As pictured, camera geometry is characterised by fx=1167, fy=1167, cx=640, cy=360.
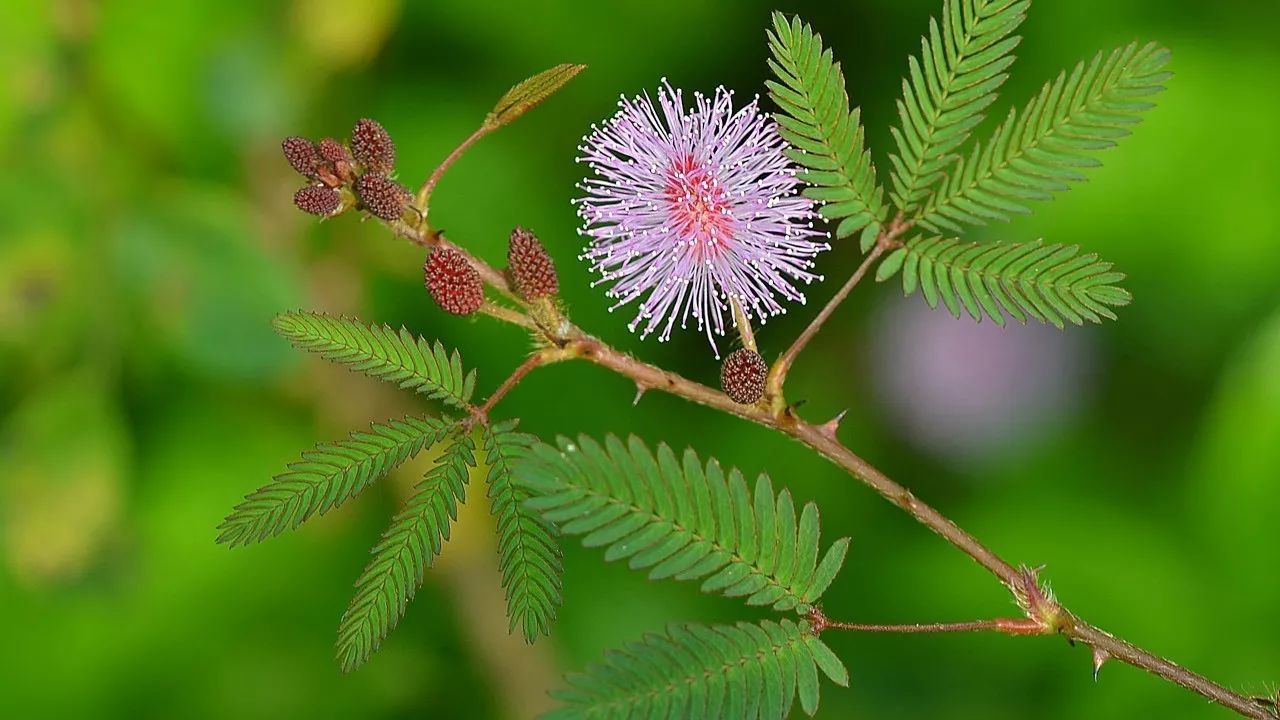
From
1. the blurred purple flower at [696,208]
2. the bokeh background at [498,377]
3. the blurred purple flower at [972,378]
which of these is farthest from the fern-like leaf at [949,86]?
the blurred purple flower at [972,378]

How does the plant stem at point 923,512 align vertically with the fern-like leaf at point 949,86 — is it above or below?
below

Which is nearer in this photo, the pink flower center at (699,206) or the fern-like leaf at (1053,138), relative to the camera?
the fern-like leaf at (1053,138)

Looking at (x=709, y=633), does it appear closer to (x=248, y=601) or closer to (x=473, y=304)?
(x=473, y=304)

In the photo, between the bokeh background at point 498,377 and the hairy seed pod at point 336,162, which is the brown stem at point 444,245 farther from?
the bokeh background at point 498,377

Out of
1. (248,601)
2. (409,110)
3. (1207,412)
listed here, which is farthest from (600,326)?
(1207,412)

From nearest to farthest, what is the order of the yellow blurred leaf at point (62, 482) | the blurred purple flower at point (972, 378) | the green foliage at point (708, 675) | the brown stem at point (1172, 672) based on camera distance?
the green foliage at point (708, 675), the brown stem at point (1172, 672), the yellow blurred leaf at point (62, 482), the blurred purple flower at point (972, 378)

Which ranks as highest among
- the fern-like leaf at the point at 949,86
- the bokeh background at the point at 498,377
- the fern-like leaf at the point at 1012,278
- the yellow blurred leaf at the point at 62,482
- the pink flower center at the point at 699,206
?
the fern-like leaf at the point at 949,86

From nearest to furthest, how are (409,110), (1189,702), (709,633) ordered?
(709,633) < (1189,702) < (409,110)

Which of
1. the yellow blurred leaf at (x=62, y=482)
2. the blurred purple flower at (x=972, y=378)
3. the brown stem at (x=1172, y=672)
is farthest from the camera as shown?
the blurred purple flower at (x=972, y=378)
